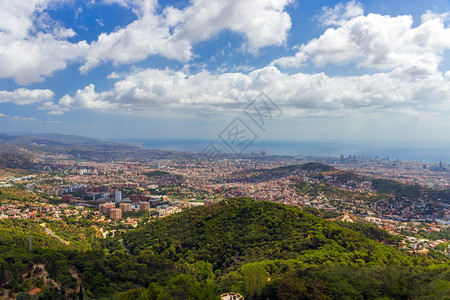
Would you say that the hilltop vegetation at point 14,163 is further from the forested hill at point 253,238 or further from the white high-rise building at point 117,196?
the forested hill at point 253,238

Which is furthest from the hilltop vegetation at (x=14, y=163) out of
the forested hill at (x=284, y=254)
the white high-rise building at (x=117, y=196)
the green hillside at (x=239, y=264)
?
the forested hill at (x=284, y=254)

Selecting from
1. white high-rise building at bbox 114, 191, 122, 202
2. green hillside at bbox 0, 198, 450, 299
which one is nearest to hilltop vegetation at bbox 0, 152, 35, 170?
white high-rise building at bbox 114, 191, 122, 202

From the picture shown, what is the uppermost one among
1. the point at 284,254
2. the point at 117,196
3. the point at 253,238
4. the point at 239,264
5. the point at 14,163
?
the point at 14,163

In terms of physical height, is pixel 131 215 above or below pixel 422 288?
below

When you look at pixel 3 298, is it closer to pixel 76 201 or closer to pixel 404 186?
pixel 76 201

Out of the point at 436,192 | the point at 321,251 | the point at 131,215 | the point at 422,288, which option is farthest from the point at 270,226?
the point at 436,192

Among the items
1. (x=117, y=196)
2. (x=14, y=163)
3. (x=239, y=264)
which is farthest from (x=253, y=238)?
(x=14, y=163)

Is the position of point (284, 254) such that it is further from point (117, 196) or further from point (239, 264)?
point (117, 196)

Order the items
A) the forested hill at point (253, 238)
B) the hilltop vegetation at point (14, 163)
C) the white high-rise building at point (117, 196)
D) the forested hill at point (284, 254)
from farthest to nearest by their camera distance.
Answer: the hilltop vegetation at point (14, 163)
the white high-rise building at point (117, 196)
the forested hill at point (253, 238)
the forested hill at point (284, 254)

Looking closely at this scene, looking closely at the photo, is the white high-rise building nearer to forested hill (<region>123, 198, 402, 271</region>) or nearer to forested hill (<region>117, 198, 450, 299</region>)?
forested hill (<region>117, 198, 450, 299</region>)

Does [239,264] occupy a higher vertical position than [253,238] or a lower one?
lower

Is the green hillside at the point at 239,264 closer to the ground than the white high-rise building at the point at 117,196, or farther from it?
farther from it
